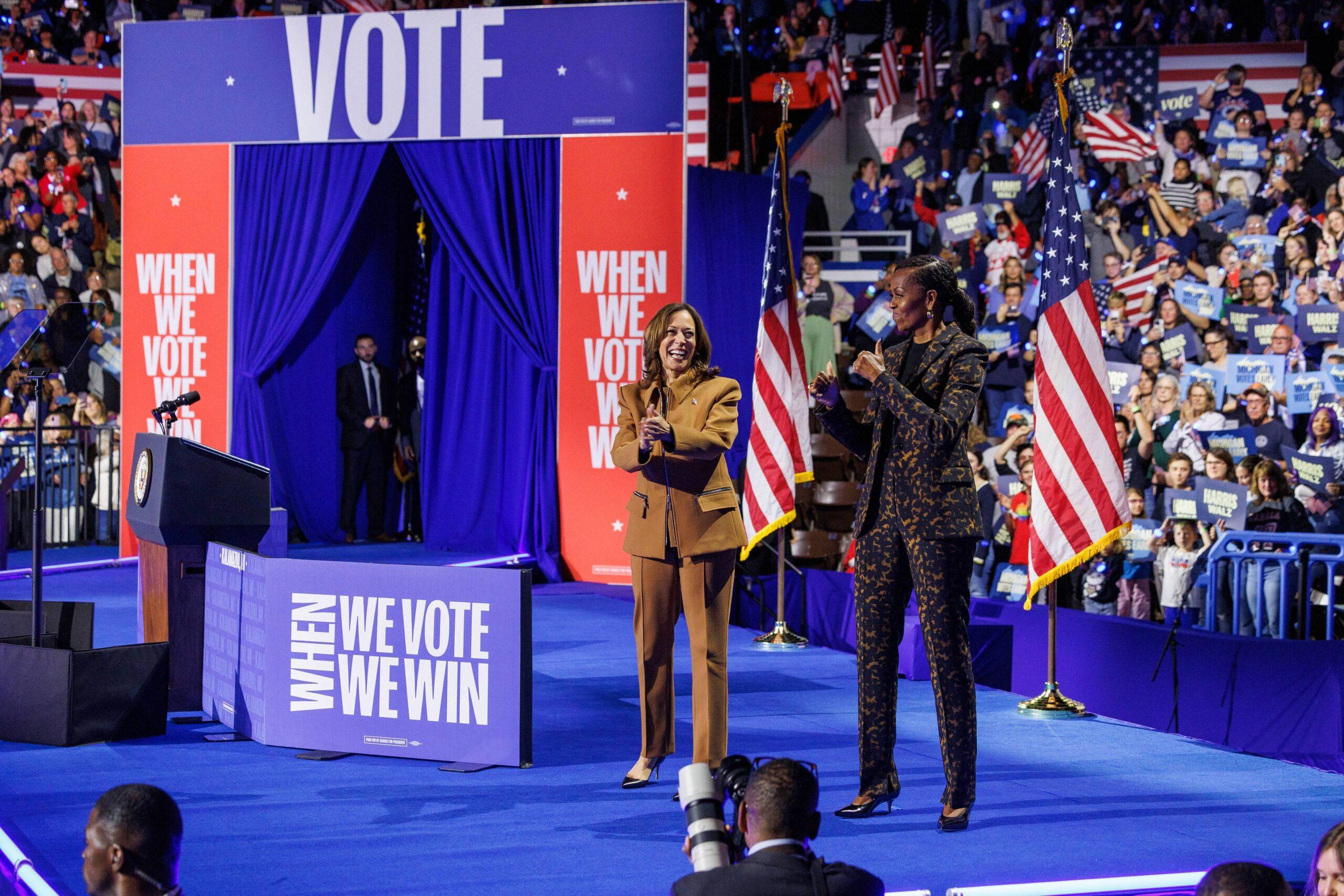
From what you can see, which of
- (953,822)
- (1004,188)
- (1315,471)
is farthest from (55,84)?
(953,822)

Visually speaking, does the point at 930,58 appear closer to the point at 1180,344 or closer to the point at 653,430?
the point at 1180,344

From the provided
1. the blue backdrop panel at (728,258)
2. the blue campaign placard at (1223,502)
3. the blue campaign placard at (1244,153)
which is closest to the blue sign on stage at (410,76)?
the blue backdrop panel at (728,258)

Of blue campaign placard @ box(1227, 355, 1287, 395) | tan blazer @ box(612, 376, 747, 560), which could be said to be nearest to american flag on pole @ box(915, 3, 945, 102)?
Result: blue campaign placard @ box(1227, 355, 1287, 395)

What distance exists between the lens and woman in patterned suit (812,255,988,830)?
150 inches

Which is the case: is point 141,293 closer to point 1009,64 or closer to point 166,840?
point 1009,64

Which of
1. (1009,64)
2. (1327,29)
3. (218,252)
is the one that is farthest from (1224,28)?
(218,252)

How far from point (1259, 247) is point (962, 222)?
2.34 m

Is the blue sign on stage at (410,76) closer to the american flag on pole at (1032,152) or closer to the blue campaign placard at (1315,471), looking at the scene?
the american flag on pole at (1032,152)

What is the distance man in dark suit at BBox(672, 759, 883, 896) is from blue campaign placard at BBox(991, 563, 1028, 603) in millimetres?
6146

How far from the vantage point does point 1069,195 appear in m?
6.36

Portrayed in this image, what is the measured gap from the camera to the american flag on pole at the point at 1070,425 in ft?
20.3

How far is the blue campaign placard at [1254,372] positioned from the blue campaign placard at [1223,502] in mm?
1740

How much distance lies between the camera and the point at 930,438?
3748 mm

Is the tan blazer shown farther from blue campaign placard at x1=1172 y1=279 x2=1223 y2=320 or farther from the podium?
blue campaign placard at x1=1172 y1=279 x2=1223 y2=320
